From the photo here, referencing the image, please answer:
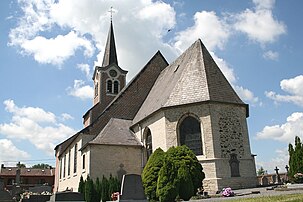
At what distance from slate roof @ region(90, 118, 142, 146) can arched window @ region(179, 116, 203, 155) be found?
4385 mm

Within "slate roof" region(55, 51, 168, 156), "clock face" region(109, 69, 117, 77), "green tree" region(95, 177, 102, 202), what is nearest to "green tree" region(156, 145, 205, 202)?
"green tree" region(95, 177, 102, 202)

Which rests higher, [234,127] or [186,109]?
[186,109]

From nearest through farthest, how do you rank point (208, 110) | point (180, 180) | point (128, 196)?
point (128, 196)
point (180, 180)
point (208, 110)

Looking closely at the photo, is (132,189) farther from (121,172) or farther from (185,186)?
(121,172)

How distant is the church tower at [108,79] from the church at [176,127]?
7.21 metres

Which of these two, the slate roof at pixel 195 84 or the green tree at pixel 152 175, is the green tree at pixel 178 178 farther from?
the slate roof at pixel 195 84

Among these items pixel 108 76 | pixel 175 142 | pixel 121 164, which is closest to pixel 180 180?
pixel 175 142

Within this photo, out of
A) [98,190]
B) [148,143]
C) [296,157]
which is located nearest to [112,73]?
[148,143]

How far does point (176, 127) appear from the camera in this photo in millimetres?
19172

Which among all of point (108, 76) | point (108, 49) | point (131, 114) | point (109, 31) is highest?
point (109, 31)

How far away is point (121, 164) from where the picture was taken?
21.8m

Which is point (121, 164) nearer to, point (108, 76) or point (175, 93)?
point (175, 93)

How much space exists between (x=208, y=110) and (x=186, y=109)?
1412 mm

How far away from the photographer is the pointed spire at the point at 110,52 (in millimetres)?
35881
